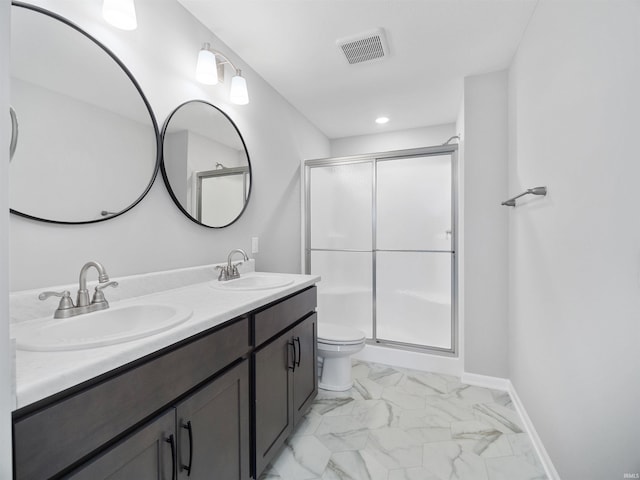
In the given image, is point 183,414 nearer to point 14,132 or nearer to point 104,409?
point 104,409

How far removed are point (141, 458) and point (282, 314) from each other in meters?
0.78

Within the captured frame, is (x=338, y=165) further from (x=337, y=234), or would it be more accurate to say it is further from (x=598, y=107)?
(x=598, y=107)

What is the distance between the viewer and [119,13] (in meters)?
1.17

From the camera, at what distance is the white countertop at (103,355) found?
0.58 metres

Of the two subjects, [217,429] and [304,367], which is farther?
[304,367]

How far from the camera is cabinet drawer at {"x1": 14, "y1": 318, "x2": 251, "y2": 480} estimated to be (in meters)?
0.57

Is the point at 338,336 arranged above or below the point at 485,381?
above

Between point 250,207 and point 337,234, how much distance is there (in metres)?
1.03

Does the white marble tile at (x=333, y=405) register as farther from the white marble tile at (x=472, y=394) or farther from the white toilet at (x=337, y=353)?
the white marble tile at (x=472, y=394)

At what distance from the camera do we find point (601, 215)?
3.29 ft

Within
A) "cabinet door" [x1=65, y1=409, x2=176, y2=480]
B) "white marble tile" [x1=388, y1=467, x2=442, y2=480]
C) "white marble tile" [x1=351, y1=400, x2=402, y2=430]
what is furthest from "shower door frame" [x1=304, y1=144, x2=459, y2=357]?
"cabinet door" [x1=65, y1=409, x2=176, y2=480]

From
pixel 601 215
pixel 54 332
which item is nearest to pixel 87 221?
pixel 54 332

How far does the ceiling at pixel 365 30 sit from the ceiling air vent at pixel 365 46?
40 mm

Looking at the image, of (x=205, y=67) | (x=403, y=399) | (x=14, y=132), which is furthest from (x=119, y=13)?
(x=403, y=399)
